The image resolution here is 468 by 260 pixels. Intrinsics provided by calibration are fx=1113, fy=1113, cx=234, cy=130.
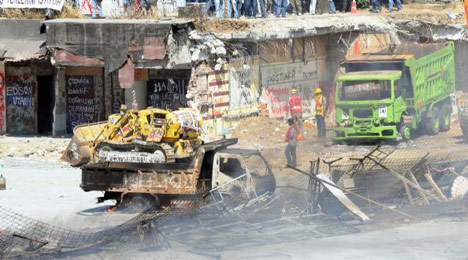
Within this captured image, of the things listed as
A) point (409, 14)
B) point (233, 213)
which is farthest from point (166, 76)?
point (233, 213)

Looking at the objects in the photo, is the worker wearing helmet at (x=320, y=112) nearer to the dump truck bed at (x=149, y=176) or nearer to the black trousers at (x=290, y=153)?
the black trousers at (x=290, y=153)

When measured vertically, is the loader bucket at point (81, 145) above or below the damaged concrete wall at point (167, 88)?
below

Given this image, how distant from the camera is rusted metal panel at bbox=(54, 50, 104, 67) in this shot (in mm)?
34812

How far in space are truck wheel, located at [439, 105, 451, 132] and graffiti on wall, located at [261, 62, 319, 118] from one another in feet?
16.9

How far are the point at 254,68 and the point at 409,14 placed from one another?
8635 mm

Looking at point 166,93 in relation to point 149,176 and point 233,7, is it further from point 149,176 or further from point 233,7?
point 149,176

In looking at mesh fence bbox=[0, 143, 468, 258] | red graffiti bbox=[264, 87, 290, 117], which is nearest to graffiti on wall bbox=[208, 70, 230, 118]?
red graffiti bbox=[264, 87, 290, 117]

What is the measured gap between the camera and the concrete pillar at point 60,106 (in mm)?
37531

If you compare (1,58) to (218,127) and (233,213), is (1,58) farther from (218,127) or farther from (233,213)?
(233,213)

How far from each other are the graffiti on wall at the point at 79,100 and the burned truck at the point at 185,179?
44.4 ft

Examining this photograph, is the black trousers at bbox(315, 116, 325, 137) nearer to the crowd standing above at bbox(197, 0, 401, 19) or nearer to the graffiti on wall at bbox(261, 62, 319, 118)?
the graffiti on wall at bbox(261, 62, 319, 118)

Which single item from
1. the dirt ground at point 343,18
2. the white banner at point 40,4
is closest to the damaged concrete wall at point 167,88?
the dirt ground at point 343,18

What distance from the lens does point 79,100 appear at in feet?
124

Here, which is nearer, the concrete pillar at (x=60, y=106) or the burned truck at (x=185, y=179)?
the burned truck at (x=185, y=179)
